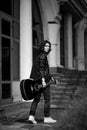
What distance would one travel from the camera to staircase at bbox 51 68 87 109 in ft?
41.9

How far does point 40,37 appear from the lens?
53.0 ft

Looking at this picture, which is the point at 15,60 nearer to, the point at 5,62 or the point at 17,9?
the point at 5,62

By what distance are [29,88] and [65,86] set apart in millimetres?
6620

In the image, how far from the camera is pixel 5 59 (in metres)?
11.7

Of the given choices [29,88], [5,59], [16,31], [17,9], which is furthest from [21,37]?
[29,88]

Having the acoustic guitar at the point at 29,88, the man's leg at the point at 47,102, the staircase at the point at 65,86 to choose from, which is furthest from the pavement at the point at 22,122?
the staircase at the point at 65,86

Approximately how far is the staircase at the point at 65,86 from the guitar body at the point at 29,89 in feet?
11.4

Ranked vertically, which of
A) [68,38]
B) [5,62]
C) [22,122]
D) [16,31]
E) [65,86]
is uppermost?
[68,38]

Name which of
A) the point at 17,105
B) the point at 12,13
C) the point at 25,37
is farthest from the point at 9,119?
the point at 12,13

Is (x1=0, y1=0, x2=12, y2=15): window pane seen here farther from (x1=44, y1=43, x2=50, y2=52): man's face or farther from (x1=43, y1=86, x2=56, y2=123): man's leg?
(x1=43, y1=86, x2=56, y2=123): man's leg

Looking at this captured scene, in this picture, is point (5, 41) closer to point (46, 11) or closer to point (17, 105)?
point (17, 105)

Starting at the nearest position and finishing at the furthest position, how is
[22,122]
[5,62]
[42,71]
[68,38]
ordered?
[42,71], [22,122], [5,62], [68,38]

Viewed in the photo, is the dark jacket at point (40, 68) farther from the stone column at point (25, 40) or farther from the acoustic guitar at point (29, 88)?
the stone column at point (25, 40)

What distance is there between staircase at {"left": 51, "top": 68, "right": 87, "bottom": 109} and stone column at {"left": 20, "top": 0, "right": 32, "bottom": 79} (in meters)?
1.56
